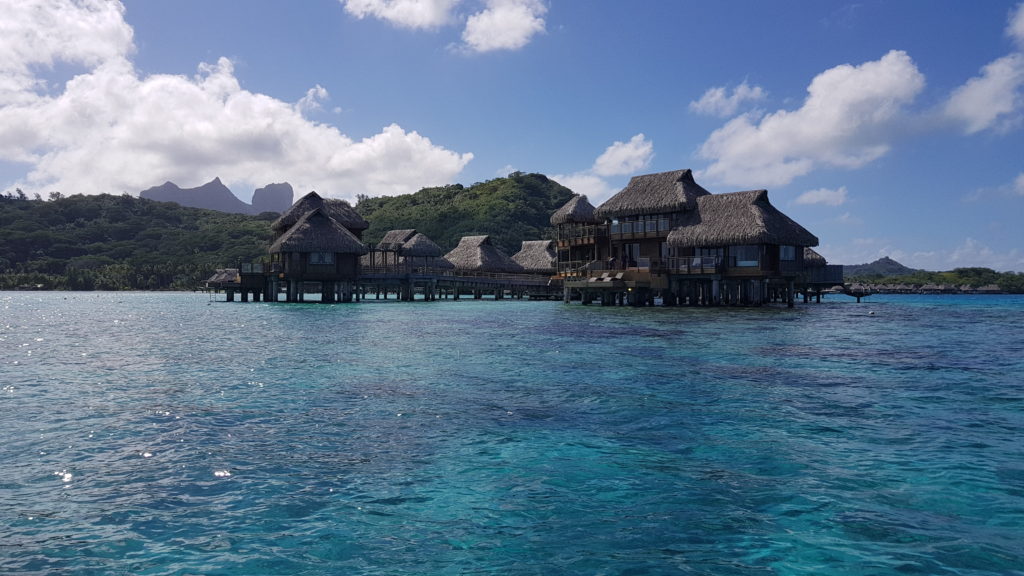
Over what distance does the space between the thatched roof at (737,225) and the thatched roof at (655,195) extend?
48.8 inches

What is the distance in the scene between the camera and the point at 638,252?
51.4 metres

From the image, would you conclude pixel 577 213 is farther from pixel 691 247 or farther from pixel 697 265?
pixel 697 265

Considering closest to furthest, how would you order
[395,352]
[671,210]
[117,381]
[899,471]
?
[899,471] < [117,381] < [395,352] < [671,210]

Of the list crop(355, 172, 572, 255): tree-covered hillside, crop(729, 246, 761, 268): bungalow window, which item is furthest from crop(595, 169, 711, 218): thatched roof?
crop(355, 172, 572, 255): tree-covered hillside

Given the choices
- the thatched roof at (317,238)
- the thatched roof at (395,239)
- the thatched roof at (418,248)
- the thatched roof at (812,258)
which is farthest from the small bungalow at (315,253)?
the thatched roof at (812,258)

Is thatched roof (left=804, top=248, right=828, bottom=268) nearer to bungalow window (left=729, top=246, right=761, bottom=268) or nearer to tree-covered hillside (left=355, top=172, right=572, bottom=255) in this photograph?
bungalow window (left=729, top=246, right=761, bottom=268)

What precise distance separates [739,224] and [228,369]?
3480 centimetres

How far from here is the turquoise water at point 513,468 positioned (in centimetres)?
552

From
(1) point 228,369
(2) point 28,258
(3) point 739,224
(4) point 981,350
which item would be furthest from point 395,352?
(2) point 28,258

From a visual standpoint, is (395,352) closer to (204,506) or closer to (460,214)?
(204,506)

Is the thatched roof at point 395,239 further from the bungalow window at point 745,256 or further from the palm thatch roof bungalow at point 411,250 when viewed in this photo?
the bungalow window at point 745,256

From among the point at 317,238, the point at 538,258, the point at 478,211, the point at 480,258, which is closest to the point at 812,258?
the point at 538,258

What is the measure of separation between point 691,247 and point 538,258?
103ft

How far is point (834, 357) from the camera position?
18953 millimetres
